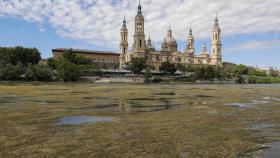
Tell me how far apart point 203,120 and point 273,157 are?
910 cm

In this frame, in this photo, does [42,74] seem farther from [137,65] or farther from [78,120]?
[78,120]

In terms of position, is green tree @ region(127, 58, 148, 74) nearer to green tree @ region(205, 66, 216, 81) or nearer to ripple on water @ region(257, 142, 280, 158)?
green tree @ region(205, 66, 216, 81)

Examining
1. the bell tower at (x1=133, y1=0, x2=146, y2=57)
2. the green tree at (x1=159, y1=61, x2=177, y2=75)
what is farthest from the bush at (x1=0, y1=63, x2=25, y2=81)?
the bell tower at (x1=133, y1=0, x2=146, y2=57)

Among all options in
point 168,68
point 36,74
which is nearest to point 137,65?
point 168,68

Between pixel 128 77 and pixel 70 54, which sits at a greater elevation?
pixel 70 54

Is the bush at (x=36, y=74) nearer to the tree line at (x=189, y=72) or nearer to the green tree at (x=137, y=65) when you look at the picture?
the tree line at (x=189, y=72)

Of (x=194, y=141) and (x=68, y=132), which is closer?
(x=194, y=141)

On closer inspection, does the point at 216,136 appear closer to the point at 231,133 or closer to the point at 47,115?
the point at 231,133

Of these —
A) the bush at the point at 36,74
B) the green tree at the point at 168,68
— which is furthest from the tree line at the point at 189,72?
the bush at the point at 36,74

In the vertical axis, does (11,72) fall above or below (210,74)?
above

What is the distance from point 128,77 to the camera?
144 meters

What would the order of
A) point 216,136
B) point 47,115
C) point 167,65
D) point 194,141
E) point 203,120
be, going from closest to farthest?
point 194,141 → point 216,136 → point 203,120 → point 47,115 → point 167,65

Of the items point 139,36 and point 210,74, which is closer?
point 210,74

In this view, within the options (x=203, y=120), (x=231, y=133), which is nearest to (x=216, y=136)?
(x=231, y=133)
